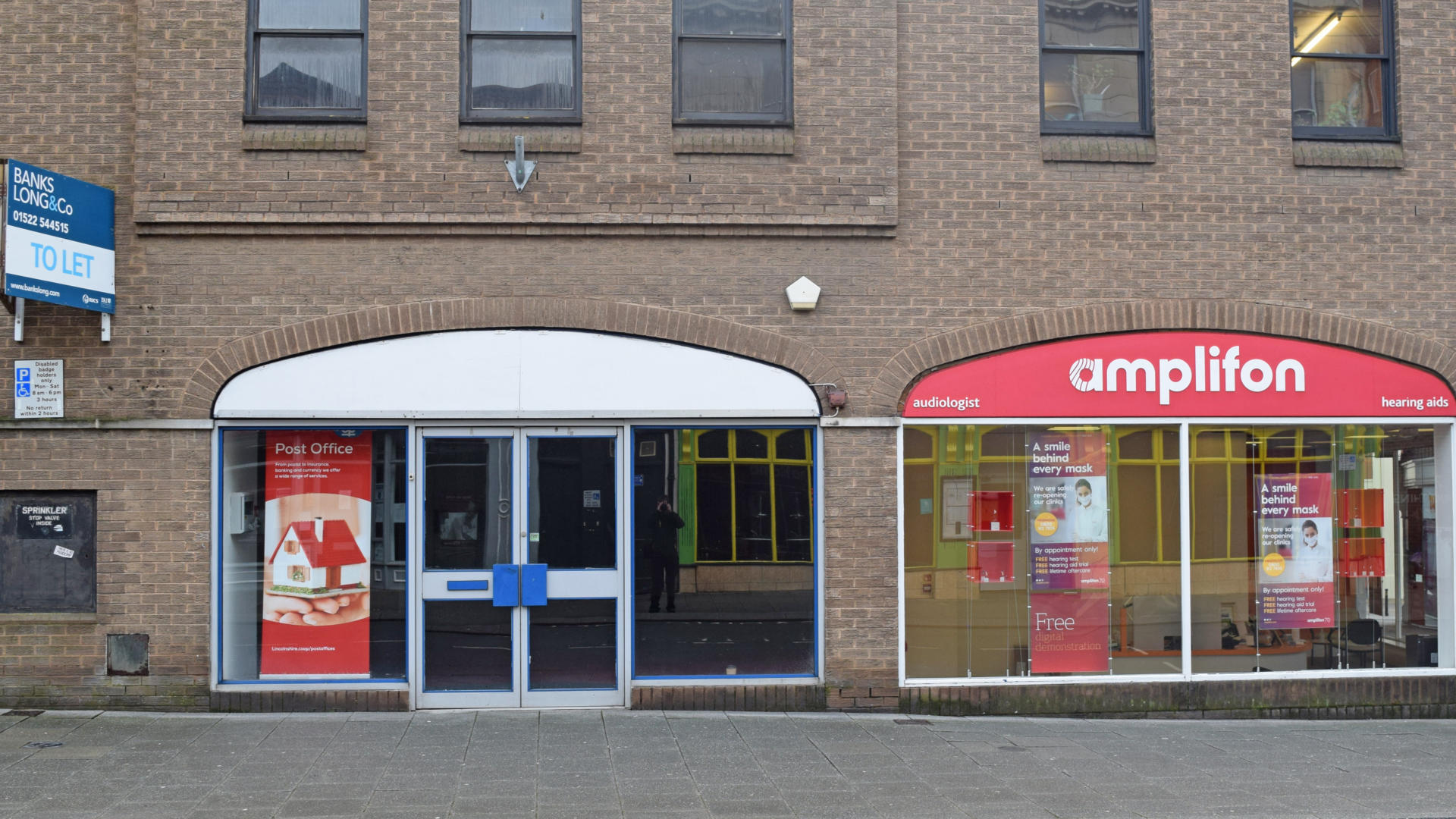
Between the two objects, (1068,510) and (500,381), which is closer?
(500,381)

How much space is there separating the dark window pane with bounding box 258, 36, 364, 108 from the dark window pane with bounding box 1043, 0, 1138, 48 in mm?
5900

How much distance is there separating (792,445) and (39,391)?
6.05 meters

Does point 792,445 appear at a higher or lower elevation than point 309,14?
lower

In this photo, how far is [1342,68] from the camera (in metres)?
10.5

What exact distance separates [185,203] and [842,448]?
5.65 meters

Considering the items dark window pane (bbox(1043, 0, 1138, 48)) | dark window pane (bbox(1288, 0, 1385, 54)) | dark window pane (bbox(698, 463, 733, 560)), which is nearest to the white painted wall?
dark window pane (bbox(698, 463, 733, 560))

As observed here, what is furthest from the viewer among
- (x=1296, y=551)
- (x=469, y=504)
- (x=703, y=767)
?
(x=1296, y=551)

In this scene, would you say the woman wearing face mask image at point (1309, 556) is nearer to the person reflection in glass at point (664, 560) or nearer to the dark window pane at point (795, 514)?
the dark window pane at point (795, 514)

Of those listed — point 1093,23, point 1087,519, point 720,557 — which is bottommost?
point 720,557

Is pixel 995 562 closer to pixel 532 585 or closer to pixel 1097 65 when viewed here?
pixel 532 585

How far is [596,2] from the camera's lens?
9.79 metres

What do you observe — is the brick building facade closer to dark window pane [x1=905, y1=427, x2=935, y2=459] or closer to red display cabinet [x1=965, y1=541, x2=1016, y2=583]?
dark window pane [x1=905, y1=427, x2=935, y2=459]

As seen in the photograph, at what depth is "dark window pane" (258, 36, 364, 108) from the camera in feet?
31.9

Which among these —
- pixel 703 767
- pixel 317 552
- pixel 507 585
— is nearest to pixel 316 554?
pixel 317 552
